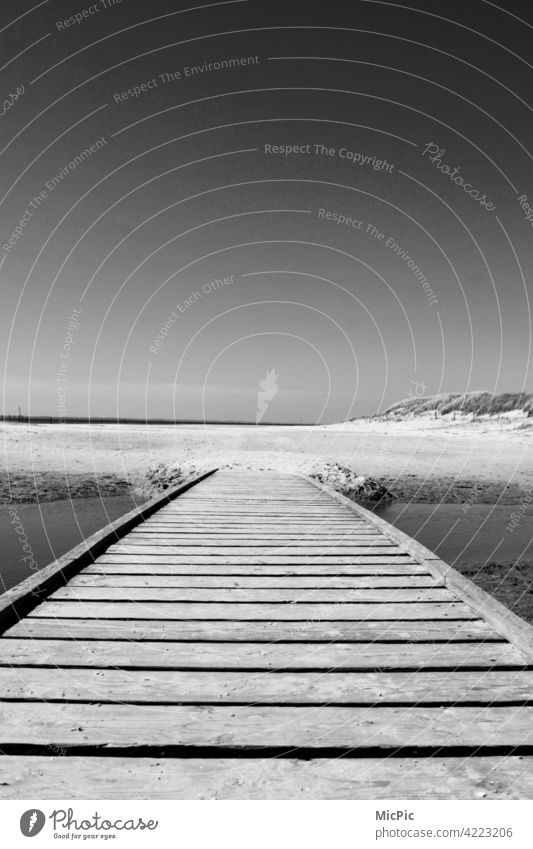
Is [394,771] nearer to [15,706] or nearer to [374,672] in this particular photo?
[374,672]

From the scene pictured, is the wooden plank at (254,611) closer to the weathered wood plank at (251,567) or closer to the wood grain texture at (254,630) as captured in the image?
the wood grain texture at (254,630)

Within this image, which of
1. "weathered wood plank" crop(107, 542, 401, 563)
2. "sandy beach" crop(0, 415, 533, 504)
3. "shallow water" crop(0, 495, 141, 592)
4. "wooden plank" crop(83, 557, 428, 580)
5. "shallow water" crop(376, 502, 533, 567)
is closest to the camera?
"wooden plank" crop(83, 557, 428, 580)

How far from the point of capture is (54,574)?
4465 millimetres

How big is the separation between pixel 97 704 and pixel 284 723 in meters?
1.01

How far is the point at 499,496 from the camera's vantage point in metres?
15.2

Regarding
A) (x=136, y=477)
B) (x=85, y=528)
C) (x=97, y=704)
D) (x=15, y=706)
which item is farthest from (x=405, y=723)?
(x=136, y=477)

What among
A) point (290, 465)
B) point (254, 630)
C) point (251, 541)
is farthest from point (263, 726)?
point (290, 465)

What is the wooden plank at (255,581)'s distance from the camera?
4.63m

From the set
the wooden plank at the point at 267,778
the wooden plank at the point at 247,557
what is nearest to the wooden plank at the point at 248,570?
the wooden plank at the point at 247,557

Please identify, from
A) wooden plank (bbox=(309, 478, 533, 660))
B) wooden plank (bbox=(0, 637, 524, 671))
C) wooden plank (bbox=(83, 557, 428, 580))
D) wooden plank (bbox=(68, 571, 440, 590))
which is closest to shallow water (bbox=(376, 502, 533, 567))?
wooden plank (bbox=(309, 478, 533, 660))

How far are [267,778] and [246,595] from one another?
2.14 m

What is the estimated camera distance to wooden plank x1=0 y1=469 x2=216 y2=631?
12.2ft

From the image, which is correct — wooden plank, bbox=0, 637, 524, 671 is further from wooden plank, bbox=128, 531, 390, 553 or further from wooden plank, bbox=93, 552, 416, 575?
wooden plank, bbox=128, 531, 390, 553

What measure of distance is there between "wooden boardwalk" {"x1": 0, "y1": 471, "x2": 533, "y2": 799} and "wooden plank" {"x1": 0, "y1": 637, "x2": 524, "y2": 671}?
0.01m
